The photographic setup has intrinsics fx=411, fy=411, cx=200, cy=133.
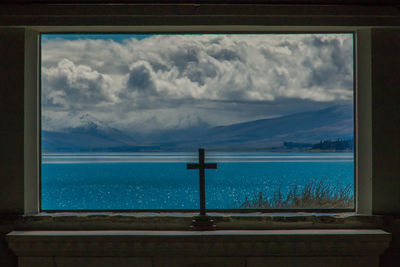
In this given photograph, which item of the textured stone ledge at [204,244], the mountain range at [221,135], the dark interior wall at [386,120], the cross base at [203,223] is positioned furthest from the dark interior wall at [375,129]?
the cross base at [203,223]

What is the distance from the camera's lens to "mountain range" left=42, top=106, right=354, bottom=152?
11.1 ft

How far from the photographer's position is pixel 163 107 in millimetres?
3467

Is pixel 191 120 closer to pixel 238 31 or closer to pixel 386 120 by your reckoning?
pixel 238 31

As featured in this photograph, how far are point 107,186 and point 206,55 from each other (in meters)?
1.38

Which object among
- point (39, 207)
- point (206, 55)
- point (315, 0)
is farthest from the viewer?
point (206, 55)

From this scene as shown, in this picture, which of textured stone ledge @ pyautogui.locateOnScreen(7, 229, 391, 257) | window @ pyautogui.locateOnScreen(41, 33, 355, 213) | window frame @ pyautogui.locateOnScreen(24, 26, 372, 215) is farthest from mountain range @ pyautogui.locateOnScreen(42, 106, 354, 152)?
textured stone ledge @ pyautogui.locateOnScreen(7, 229, 391, 257)

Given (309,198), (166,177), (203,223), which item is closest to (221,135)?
(166,177)

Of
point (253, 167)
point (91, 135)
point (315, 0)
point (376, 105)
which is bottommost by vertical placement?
point (253, 167)

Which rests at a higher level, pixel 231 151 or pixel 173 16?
pixel 173 16

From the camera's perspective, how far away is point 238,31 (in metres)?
3.26

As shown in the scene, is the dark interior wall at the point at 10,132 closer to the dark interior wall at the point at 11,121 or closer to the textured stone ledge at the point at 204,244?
the dark interior wall at the point at 11,121

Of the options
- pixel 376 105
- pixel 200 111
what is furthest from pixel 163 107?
pixel 376 105

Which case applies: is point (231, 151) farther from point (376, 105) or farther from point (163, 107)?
point (376, 105)

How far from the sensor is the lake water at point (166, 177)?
11.0 feet
